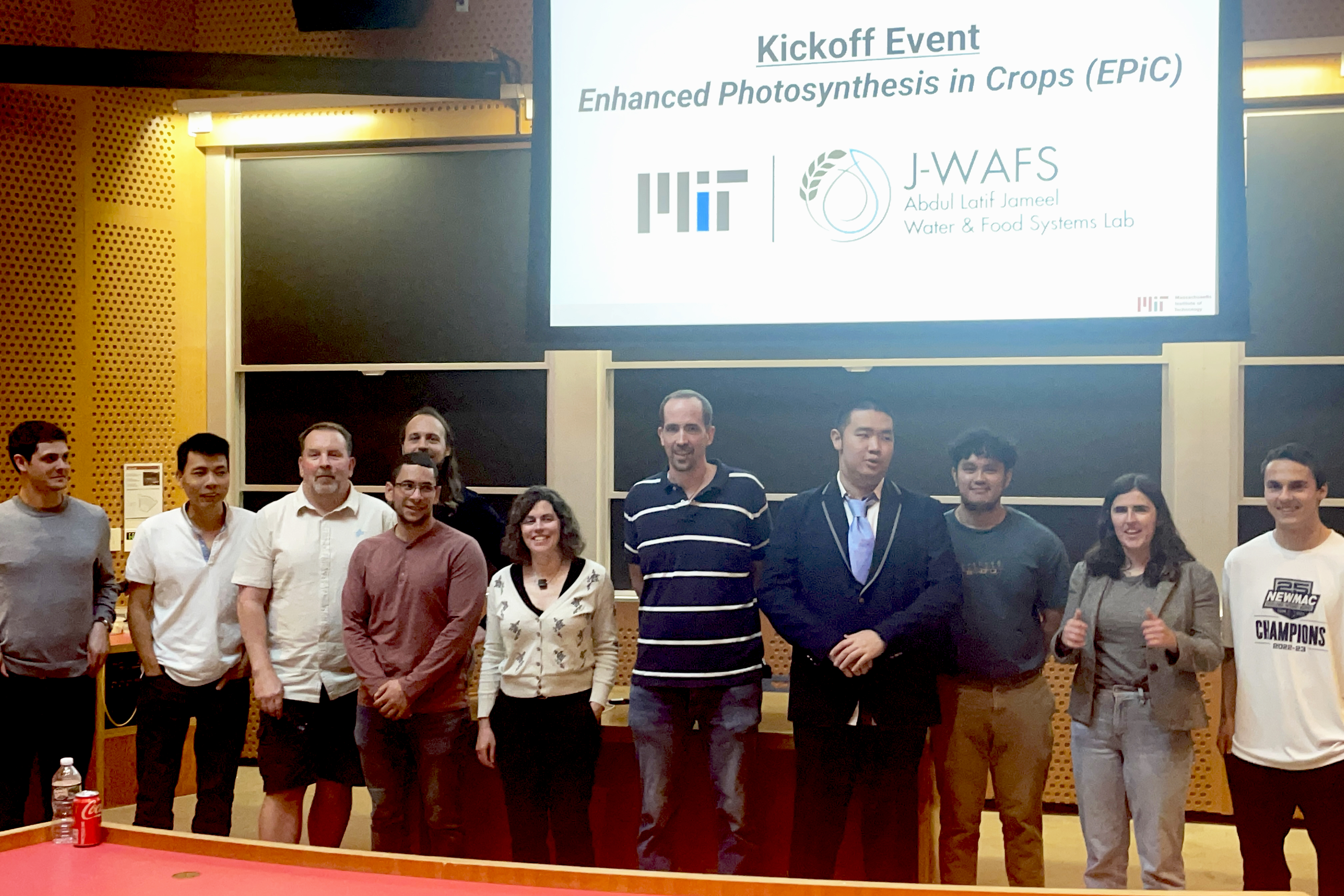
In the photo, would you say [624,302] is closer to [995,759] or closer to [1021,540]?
[1021,540]

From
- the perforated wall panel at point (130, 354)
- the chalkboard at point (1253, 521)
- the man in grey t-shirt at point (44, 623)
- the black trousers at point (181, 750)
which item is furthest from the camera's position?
the perforated wall panel at point (130, 354)

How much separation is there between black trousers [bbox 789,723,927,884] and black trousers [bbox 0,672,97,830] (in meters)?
2.43

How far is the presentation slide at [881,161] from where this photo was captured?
2830mm

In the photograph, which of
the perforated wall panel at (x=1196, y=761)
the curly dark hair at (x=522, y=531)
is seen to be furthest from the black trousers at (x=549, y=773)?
the perforated wall panel at (x=1196, y=761)

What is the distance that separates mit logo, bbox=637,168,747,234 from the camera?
3.06 m

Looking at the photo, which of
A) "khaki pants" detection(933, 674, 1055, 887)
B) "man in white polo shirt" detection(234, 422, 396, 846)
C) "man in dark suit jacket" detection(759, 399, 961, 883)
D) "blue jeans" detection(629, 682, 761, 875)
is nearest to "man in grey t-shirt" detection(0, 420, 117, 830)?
"man in white polo shirt" detection(234, 422, 396, 846)

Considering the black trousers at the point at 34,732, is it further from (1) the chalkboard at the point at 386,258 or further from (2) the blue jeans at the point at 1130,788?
(2) the blue jeans at the point at 1130,788

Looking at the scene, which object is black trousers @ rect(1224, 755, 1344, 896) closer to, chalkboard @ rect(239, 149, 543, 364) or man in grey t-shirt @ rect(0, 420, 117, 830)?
chalkboard @ rect(239, 149, 543, 364)

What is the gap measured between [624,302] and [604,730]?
1466 mm

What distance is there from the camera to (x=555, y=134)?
3184 millimetres

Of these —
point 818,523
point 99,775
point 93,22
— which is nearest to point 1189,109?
point 818,523

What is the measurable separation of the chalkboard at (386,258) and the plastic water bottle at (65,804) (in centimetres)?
304

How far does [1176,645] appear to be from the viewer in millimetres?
3074

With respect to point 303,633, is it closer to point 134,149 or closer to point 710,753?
point 710,753
